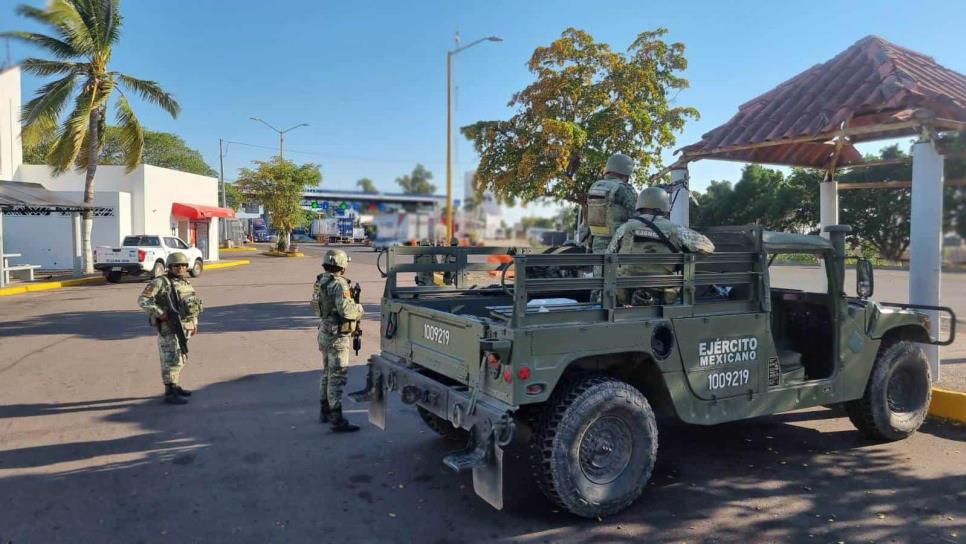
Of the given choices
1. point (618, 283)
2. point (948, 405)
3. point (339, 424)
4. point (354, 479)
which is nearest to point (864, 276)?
point (948, 405)

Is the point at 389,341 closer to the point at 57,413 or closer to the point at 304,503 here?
the point at 304,503

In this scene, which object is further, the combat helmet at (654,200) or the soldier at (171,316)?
the soldier at (171,316)

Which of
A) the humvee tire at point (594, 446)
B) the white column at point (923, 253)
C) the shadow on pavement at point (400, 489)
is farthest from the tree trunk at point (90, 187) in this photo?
the white column at point (923, 253)

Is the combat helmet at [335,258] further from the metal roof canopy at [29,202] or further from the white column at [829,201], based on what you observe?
the metal roof canopy at [29,202]

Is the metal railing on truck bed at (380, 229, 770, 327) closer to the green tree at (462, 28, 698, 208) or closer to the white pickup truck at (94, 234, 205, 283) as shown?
the green tree at (462, 28, 698, 208)

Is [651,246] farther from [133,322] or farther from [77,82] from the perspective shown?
[77,82]

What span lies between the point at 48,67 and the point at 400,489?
2089 centimetres

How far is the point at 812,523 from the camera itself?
12.8 feet

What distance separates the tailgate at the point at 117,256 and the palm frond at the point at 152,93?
16.5 feet

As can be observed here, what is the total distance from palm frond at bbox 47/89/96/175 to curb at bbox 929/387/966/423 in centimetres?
2204

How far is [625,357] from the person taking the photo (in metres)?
4.20

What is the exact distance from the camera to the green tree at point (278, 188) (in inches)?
1410

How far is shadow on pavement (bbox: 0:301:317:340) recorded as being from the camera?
10711mm

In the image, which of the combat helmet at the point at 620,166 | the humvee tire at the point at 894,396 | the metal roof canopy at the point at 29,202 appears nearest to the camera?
the humvee tire at the point at 894,396
